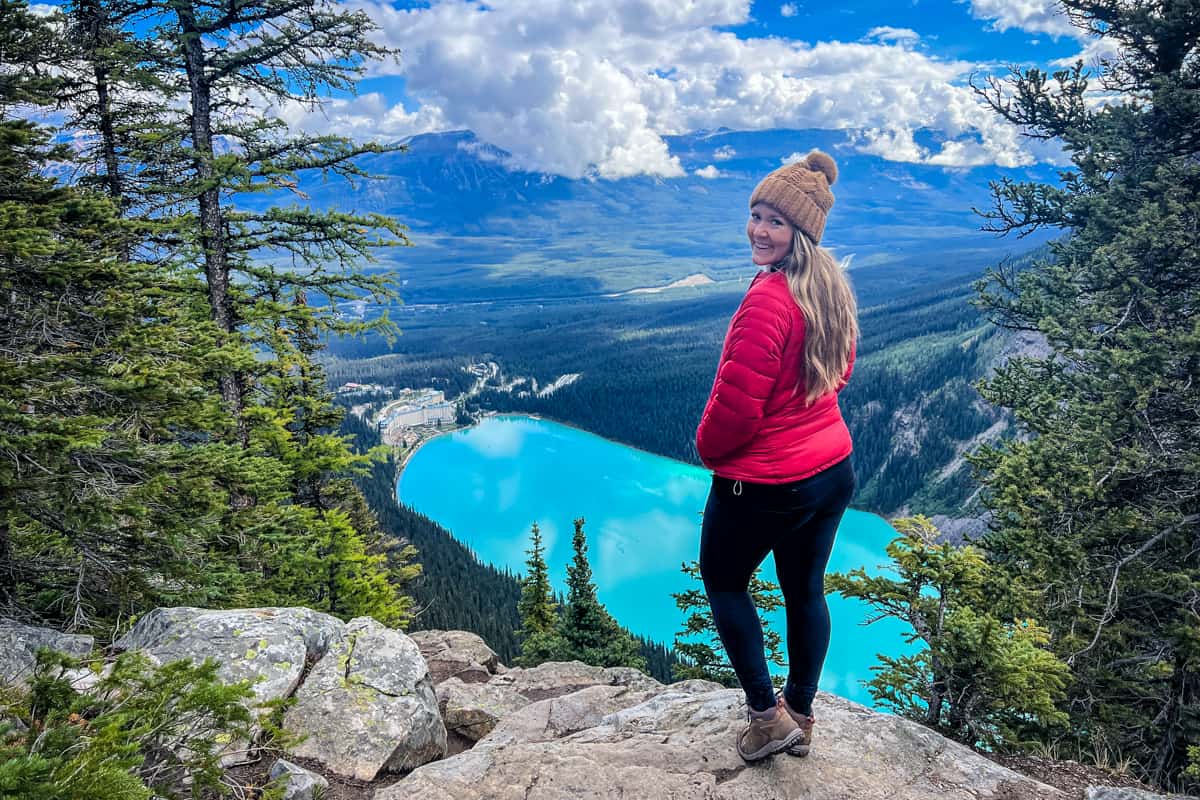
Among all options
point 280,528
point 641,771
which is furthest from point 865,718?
point 280,528

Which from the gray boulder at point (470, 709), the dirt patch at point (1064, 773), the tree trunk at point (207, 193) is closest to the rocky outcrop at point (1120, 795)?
the dirt patch at point (1064, 773)

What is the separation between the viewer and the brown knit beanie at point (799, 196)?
3.19 meters

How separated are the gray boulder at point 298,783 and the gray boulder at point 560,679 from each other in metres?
5.10

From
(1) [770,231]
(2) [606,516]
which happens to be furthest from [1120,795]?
(2) [606,516]

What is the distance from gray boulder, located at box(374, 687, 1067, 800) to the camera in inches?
149

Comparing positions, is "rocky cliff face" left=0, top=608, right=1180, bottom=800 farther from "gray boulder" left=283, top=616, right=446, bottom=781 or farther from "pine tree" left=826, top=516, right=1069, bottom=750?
"pine tree" left=826, top=516, right=1069, bottom=750

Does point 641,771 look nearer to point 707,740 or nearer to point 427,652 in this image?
point 707,740

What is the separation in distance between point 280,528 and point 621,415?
4020 inches

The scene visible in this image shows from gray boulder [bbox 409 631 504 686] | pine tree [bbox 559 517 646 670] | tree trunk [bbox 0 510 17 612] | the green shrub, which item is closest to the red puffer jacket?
the green shrub

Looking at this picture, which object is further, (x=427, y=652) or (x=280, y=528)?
(x=427, y=652)

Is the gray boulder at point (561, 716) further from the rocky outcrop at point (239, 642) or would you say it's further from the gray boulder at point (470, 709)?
the rocky outcrop at point (239, 642)

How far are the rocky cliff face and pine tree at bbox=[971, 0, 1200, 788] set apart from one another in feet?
8.58

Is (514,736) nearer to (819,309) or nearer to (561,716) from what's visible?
(561,716)

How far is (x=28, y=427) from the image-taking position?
14.3 feet
